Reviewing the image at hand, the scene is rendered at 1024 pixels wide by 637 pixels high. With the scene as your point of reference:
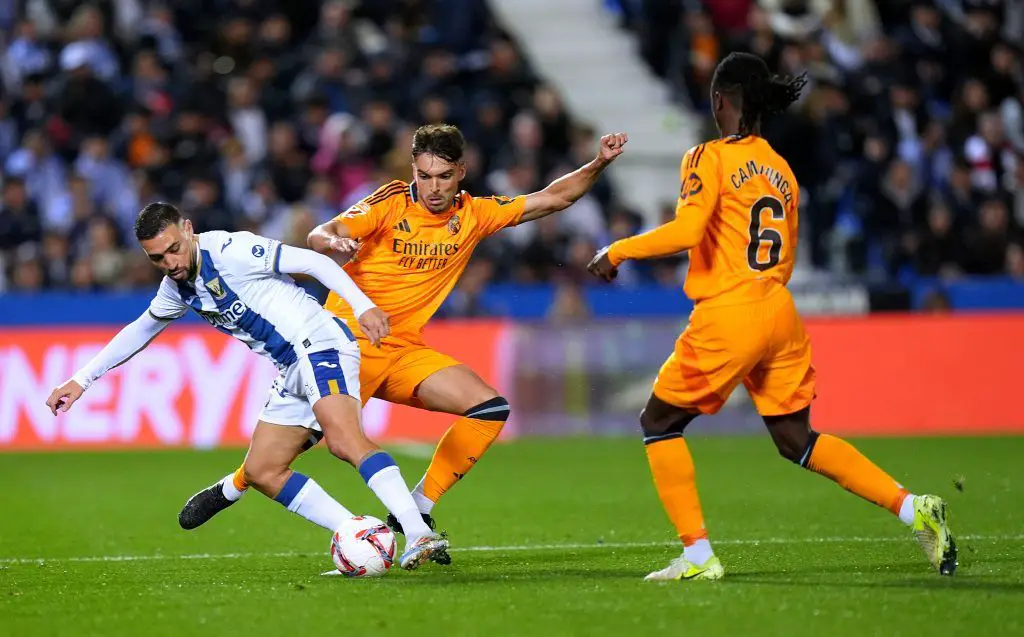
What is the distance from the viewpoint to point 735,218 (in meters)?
7.18

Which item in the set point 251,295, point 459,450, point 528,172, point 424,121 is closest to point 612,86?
point 424,121

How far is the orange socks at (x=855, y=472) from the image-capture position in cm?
717

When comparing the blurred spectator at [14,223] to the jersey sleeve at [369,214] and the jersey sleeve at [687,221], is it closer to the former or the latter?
the jersey sleeve at [369,214]

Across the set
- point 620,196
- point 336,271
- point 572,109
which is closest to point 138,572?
point 336,271

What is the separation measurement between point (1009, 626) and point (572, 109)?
16.1 m

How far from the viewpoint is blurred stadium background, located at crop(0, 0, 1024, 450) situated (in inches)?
625

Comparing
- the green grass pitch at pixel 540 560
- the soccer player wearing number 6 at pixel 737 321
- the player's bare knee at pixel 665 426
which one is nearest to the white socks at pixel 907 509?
the soccer player wearing number 6 at pixel 737 321

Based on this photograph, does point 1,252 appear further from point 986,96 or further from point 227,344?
point 986,96

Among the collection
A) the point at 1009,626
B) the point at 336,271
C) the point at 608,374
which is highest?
the point at 336,271

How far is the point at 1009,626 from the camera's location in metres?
5.76

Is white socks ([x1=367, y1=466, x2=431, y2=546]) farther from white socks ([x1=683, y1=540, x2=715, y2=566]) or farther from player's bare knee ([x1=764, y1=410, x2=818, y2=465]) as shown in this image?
player's bare knee ([x1=764, y1=410, x2=818, y2=465])

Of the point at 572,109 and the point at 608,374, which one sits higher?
the point at 572,109

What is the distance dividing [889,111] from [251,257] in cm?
1362

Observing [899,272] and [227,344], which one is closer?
[227,344]
